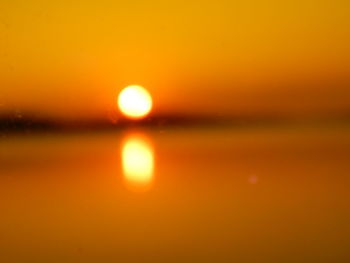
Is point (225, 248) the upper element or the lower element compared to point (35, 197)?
lower

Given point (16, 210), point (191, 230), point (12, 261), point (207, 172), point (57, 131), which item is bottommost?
point (12, 261)

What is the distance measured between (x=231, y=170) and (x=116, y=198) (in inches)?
81.2

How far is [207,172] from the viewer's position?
640 cm

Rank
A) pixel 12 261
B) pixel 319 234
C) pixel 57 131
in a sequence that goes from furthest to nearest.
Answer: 1. pixel 57 131
2. pixel 319 234
3. pixel 12 261

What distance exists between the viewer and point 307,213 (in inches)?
148

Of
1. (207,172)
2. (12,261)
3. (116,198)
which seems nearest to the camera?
(12,261)

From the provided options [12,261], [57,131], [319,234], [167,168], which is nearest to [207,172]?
[167,168]

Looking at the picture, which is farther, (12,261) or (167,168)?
(167,168)

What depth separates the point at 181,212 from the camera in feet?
13.2

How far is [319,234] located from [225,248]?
585 mm

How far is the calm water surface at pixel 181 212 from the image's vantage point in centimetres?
294

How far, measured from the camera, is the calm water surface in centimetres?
294

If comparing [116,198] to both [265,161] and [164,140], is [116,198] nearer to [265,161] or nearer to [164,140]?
[265,161]

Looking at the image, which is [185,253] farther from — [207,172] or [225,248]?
[207,172]
